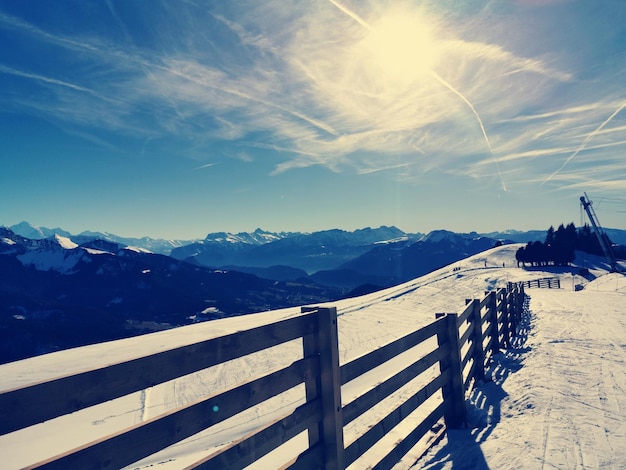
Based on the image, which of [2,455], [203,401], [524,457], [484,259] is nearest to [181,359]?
[203,401]

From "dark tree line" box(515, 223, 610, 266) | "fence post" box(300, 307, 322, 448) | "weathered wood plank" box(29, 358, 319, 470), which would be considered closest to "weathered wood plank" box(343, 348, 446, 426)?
"fence post" box(300, 307, 322, 448)

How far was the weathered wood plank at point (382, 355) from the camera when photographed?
439 centimetres

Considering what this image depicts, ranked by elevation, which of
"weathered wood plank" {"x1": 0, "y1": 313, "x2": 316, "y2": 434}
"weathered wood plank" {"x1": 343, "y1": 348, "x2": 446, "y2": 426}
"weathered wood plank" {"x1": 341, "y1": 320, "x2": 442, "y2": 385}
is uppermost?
"weathered wood plank" {"x1": 0, "y1": 313, "x2": 316, "y2": 434}

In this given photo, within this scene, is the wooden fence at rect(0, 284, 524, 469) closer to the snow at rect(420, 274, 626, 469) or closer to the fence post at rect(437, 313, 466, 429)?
the fence post at rect(437, 313, 466, 429)

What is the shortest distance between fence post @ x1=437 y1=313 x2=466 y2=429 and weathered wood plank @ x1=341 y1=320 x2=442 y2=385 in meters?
0.27

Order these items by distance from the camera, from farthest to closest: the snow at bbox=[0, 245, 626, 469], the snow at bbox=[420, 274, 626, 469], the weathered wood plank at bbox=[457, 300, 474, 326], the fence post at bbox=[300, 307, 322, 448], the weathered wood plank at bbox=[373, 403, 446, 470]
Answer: the weathered wood plank at bbox=[457, 300, 474, 326] → the snow at bbox=[0, 245, 626, 469] → the snow at bbox=[420, 274, 626, 469] → the weathered wood plank at bbox=[373, 403, 446, 470] → the fence post at bbox=[300, 307, 322, 448]

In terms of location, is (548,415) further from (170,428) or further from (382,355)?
(170,428)

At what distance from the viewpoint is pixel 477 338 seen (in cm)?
909


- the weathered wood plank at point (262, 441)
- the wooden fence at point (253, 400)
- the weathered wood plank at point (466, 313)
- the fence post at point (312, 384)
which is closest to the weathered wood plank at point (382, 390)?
the wooden fence at point (253, 400)

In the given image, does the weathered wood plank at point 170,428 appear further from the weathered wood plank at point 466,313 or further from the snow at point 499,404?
the weathered wood plank at point 466,313

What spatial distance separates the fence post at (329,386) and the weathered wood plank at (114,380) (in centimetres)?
62

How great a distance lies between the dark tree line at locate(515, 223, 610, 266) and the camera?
95.0 m

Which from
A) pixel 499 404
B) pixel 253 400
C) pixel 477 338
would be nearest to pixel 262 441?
pixel 253 400

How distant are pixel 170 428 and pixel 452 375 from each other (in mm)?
5114
